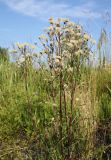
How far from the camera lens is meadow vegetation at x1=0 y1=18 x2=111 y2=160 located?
3.25 meters

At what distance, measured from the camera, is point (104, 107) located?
500 cm

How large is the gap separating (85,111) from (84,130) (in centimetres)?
23

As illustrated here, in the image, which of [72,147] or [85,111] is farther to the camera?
[85,111]

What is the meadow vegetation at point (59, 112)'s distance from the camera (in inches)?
128

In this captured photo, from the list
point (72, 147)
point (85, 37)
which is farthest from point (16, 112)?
point (85, 37)

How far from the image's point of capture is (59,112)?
148 inches

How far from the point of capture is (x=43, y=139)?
3922mm

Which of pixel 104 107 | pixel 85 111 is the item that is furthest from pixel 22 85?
pixel 85 111

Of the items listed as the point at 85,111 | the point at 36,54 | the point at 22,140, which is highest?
the point at 36,54

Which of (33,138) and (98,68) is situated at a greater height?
(98,68)

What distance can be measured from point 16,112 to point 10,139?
458mm

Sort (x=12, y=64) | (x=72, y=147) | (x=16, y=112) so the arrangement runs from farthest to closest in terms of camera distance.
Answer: (x=12, y=64) → (x=16, y=112) → (x=72, y=147)

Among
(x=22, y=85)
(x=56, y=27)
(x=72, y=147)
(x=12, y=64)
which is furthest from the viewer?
(x=12, y=64)

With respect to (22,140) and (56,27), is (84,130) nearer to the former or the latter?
(22,140)
